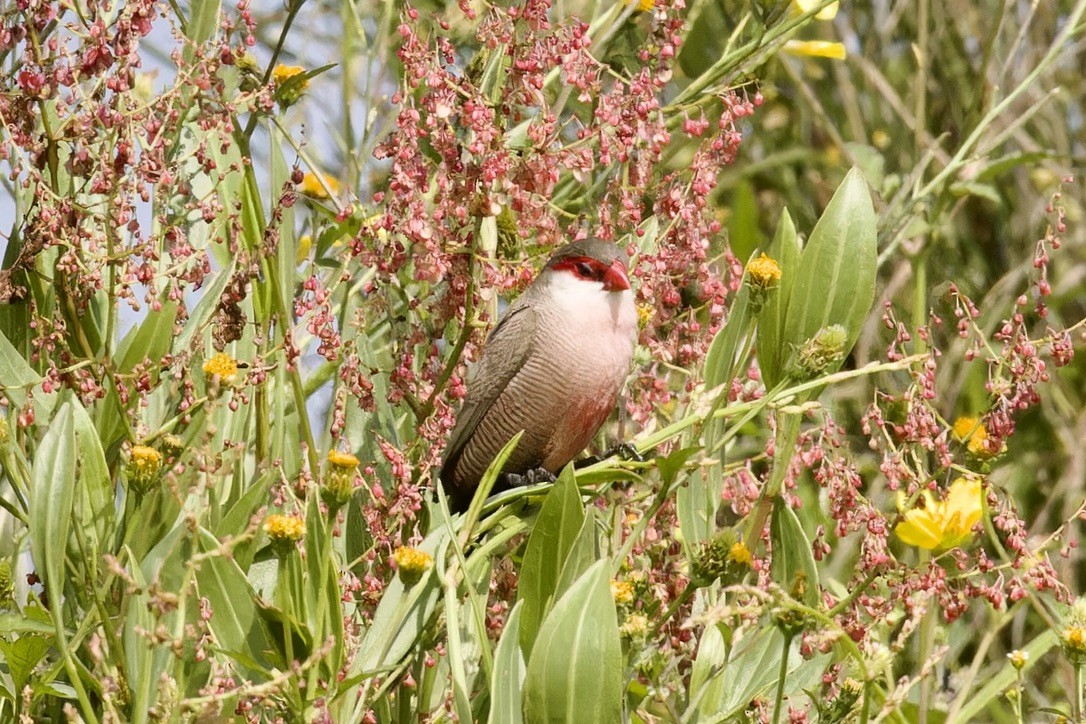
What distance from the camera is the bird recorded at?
3086 mm

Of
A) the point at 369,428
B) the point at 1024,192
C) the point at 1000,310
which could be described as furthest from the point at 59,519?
the point at 1024,192

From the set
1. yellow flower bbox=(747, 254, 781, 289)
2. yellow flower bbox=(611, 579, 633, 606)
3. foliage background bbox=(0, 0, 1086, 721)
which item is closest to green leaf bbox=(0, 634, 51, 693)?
foliage background bbox=(0, 0, 1086, 721)

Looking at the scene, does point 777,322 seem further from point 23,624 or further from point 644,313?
point 23,624

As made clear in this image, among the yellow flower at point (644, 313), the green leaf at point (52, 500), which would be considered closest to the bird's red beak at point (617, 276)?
the yellow flower at point (644, 313)

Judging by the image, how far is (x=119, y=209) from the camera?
2.09m

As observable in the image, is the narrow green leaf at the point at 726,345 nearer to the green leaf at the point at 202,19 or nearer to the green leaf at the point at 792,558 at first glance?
the green leaf at the point at 792,558

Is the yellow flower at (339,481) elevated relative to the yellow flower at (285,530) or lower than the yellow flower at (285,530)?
elevated

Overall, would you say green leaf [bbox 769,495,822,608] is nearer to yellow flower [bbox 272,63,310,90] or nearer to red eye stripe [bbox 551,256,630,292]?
red eye stripe [bbox 551,256,630,292]

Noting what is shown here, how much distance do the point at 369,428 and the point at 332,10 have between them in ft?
6.24

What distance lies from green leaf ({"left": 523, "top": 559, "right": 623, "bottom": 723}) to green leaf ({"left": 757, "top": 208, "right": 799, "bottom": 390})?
0.53m

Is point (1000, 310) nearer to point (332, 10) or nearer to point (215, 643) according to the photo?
point (332, 10)

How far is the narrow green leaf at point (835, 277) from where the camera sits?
86.6 inches

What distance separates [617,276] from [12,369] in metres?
1.13

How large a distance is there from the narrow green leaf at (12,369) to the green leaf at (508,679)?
30.8 inches
